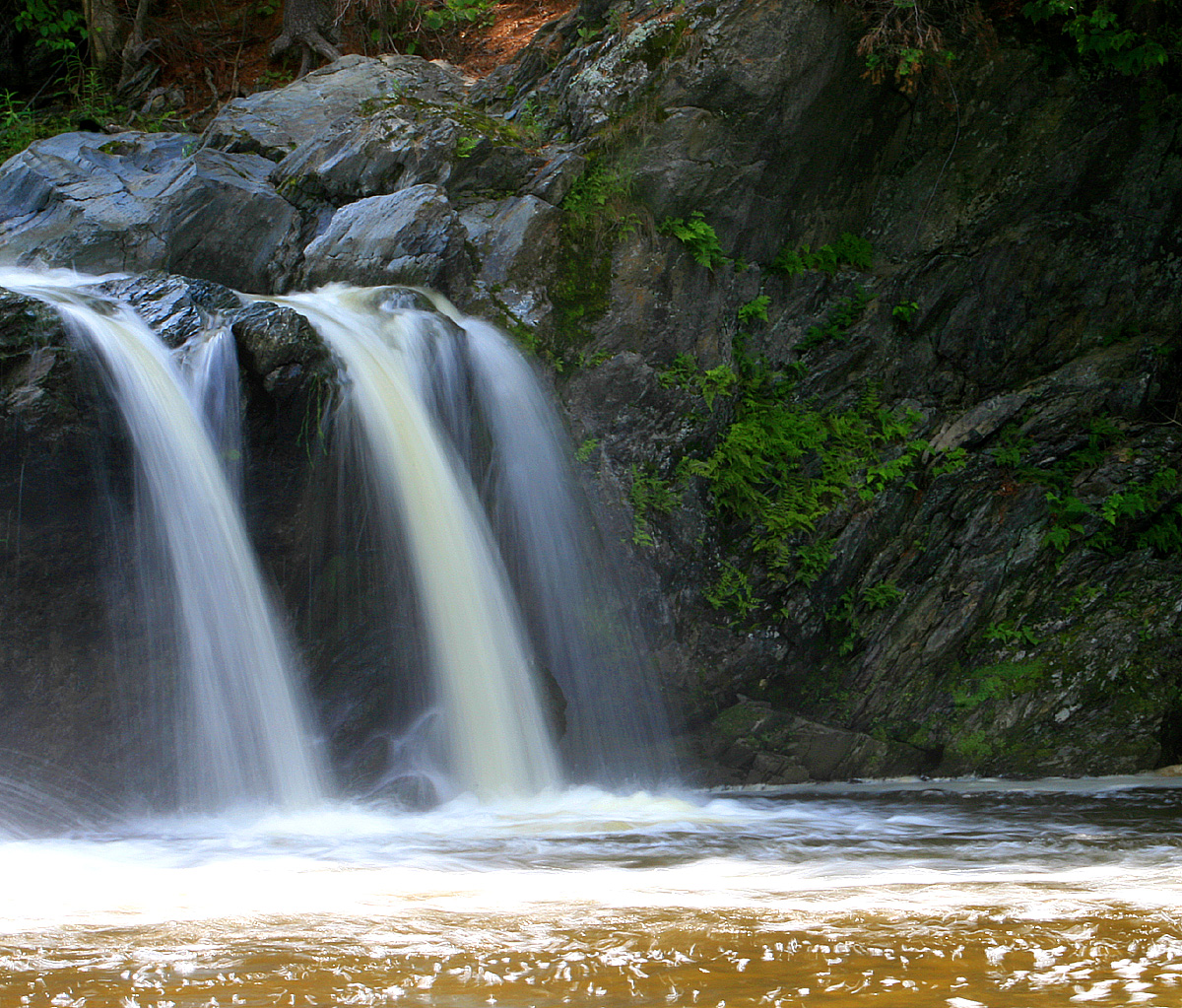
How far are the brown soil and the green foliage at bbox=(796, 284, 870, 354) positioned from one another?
557 centimetres

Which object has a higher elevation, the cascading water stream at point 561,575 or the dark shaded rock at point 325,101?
the dark shaded rock at point 325,101

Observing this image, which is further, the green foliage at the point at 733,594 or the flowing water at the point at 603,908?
the green foliage at the point at 733,594

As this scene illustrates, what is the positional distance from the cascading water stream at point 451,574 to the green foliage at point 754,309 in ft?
10.3

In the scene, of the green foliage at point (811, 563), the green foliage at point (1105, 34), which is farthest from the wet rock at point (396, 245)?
the green foliage at point (1105, 34)

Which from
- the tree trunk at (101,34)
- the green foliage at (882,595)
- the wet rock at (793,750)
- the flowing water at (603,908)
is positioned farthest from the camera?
the tree trunk at (101,34)

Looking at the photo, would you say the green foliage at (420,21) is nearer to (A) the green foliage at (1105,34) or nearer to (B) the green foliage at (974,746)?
(A) the green foliage at (1105,34)

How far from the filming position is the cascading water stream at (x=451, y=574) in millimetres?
6422

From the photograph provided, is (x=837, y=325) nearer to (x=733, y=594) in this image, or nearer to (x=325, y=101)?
(x=733, y=594)

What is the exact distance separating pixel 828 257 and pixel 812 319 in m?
0.59

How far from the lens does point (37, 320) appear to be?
540 cm

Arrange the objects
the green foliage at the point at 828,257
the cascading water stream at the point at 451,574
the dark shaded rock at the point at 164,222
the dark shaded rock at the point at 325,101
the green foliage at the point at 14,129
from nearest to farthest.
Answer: the cascading water stream at the point at 451,574 < the dark shaded rock at the point at 164,222 < the green foliage at the point at 828,257 < the dark shaded rock at the point at 325,101 < the green foliage at the point at 14,129

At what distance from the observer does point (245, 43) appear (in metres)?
13.5

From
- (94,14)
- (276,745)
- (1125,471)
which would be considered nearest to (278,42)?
(94,14)

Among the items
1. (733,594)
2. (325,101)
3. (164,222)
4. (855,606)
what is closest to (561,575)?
(733,594)
